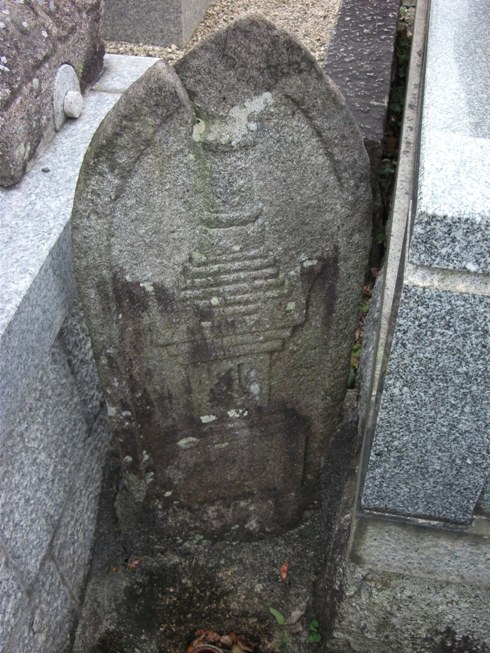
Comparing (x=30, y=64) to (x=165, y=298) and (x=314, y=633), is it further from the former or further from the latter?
(x=314, y=633)

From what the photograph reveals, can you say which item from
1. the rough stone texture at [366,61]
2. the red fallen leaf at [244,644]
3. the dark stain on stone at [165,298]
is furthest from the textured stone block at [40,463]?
the rough stone texture at [366,61]

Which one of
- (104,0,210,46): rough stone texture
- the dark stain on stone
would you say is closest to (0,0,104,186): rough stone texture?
the dark stain on stone

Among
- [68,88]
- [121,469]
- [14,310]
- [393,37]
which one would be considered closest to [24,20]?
[68,88]

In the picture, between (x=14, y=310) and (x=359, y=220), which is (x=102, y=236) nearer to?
(x=14, y=310)

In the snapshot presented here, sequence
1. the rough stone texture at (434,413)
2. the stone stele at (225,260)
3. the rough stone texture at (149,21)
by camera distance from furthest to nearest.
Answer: the rough stone texture at (149,21)
the stone stele at (225,260)
the rough stone texture at (434,413)

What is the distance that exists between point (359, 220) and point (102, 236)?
0.57m

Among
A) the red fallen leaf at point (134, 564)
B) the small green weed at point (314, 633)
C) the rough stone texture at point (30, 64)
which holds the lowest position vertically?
the small green weed at point (314, 633)

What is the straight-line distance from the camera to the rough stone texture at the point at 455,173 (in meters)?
0.94

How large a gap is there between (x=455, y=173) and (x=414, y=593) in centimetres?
117

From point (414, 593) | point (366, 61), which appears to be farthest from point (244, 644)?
point (366, 61)

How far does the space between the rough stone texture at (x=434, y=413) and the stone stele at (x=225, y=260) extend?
0.36 metres

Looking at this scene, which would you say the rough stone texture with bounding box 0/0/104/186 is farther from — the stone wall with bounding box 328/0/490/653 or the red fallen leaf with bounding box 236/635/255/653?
the red fallen leaf with bounding box 236/635/255/653

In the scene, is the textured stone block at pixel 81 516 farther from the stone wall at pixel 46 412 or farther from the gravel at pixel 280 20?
the gravel at pixel 280 20

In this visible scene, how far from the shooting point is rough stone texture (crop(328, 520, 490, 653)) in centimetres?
155
